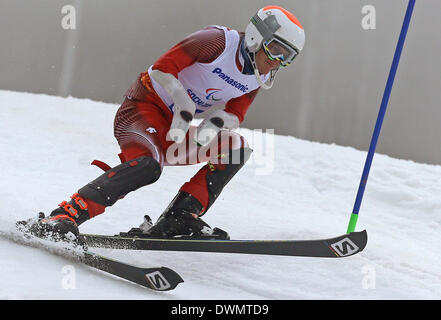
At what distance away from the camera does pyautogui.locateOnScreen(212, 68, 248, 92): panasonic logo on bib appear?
2.71 m

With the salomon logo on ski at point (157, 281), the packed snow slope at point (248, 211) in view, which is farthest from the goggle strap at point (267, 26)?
the salomon logo on ski at point (157, 281)

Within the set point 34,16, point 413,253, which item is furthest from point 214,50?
point 34,16

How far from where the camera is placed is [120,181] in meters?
2.40

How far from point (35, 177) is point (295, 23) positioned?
3.15 metres

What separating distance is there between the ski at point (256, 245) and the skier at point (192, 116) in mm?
184

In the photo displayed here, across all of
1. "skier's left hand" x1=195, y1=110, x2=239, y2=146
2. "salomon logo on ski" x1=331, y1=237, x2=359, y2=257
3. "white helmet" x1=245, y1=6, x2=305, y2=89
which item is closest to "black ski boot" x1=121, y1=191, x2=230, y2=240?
"skier's left hand" x1=195, y1=110, x2=239, y2=146

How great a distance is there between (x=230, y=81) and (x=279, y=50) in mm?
303

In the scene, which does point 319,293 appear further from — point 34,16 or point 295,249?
point 34,16

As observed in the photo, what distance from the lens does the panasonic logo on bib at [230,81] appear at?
2710 millimetres

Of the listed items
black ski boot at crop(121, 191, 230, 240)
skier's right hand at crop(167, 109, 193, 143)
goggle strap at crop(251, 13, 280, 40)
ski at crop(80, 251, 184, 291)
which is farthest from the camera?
black ski boot at crop(121, 191, 230, 240)

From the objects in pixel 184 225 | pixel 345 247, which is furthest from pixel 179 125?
pixel 345 247

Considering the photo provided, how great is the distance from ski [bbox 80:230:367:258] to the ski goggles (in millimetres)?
946

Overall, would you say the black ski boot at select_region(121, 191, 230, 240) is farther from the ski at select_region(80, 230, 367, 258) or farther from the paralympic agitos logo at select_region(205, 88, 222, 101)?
the paralympic agitos logo at select_region(205, 88, 222, 101)
